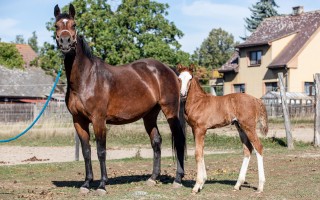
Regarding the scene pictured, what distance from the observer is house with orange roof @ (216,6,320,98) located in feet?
149

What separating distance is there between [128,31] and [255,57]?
38.2ft

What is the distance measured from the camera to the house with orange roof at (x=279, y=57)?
45.3m

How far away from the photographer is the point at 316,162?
535 inches

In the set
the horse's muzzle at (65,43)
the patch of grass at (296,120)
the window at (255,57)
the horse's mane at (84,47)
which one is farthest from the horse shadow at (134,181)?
the window at (255,57)

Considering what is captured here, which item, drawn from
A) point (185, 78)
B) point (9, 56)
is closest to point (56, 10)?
point (185, 78)

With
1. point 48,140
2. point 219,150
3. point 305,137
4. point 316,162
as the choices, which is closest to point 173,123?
point 316,162

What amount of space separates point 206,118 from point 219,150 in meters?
9.49

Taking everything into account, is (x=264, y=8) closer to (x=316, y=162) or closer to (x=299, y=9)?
(x=299, y=9)

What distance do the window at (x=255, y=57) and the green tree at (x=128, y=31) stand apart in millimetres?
6234

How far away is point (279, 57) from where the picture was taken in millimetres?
46531

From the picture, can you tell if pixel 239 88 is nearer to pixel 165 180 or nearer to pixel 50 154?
pixel 50 154

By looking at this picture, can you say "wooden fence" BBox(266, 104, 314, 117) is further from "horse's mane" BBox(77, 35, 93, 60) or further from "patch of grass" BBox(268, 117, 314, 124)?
"horse's mane" BBox(77, 35, 93, 60)

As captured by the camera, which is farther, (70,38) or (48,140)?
(48,140)

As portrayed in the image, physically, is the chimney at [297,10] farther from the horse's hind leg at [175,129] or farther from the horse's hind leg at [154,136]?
the horse's hind leg at [175,129]
